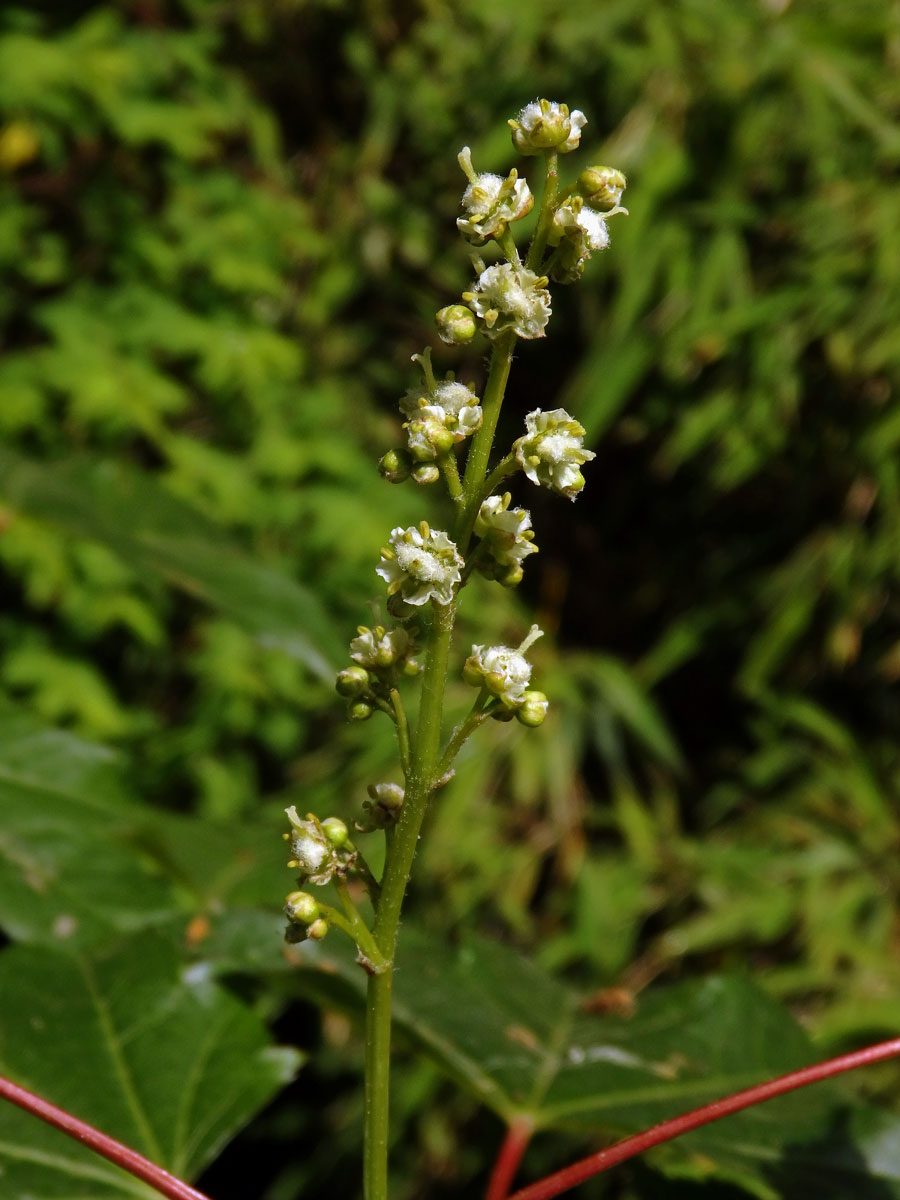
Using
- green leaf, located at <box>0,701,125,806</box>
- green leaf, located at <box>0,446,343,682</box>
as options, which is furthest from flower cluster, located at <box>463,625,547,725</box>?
green leaf, located at <box>0,701,125,806</box>

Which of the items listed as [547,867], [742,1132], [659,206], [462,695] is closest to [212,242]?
[659,206]

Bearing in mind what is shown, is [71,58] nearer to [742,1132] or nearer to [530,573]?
[530,573]

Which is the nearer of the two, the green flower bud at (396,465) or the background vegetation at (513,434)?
the green flower bud at (396,465)

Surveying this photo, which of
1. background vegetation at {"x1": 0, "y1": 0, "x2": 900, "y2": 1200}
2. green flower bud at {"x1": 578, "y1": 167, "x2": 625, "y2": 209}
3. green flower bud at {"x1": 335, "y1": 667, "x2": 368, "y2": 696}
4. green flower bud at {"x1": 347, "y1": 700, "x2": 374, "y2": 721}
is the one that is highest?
background vegetation at {"x1": 0, "y1": 0, "x2": 900, "y2": 1200}

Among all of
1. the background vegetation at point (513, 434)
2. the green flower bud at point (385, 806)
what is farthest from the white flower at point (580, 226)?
the background vegetation at point (513, 434)

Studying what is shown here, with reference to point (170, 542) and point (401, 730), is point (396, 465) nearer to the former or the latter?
point (401, 730)

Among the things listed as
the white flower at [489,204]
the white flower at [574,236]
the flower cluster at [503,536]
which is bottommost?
the flower cluster at [503,536]

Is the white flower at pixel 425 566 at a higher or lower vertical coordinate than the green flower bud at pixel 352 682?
higher

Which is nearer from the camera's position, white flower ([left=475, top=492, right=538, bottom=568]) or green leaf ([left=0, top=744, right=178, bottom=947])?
white flower ([left=475, top=492, right=538, bottom=568])

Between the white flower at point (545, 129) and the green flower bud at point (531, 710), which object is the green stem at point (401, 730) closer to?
the green flower bud at point (531, 710)

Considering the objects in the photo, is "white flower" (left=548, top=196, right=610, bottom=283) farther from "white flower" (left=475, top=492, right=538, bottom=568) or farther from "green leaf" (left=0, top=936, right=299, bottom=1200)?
"green leaf" (left=0, top=936, right=299, bottom=1200)
